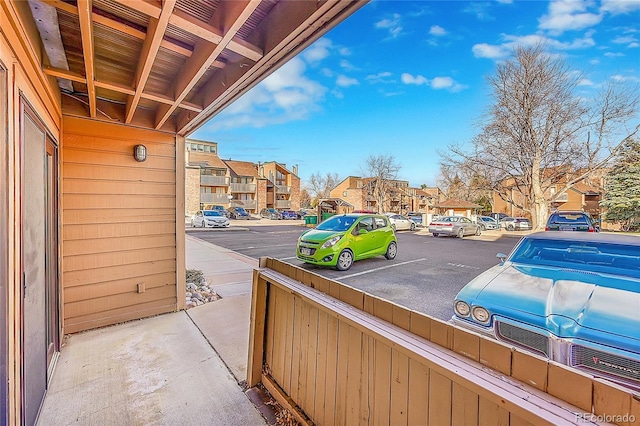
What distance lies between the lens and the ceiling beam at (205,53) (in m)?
1.35

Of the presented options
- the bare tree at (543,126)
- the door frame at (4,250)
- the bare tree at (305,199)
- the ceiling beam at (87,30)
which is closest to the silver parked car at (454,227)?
the bare tree at (543,126)

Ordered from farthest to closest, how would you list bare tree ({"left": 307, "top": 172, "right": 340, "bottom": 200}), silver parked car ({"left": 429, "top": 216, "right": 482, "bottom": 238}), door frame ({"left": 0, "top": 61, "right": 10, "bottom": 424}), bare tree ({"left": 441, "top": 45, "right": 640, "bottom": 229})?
bare tree ({"left": 307, "top": 172, "right": 340, "bottom": 200}) → silver parked car ({"left": 429, "top": 216, "right": 482, "bottom": 238}) → bare tree ({"left": 441, "top": 45, "right": 640, "bottom": 229}) → door frame ({"left": 0, "top": 61, "right": 10, "bottom": 424})

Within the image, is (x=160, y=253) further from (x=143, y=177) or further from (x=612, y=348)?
(x=612, y=348)

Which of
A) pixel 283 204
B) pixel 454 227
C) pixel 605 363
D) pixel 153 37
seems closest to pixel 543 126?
pixel 454 227

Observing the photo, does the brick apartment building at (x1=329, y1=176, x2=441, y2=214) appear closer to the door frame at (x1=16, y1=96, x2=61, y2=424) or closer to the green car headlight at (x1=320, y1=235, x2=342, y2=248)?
the green car headlight at (x1=320, y1=235, x2=342, y2=248)

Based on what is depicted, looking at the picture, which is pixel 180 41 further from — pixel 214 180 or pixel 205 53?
pixel 214 180

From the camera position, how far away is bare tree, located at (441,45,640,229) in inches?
538

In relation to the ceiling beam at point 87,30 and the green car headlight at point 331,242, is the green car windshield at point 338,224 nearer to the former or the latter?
the green car headlight at point 331,242

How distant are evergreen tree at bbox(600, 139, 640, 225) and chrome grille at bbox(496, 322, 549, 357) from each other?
17.9 meters

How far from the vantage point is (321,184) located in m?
49.5

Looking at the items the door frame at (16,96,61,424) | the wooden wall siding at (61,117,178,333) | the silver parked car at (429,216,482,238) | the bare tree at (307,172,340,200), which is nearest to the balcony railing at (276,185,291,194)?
the bare tree at (307,172,340,200)

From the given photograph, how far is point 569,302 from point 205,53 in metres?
3.16

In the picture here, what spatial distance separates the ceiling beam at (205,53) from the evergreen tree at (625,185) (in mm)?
19569

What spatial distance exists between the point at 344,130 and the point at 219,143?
1997cm
